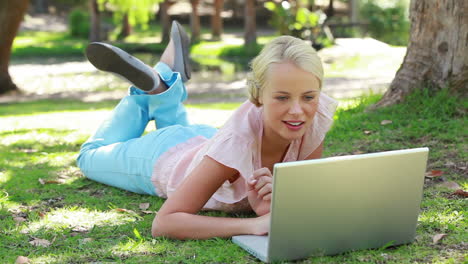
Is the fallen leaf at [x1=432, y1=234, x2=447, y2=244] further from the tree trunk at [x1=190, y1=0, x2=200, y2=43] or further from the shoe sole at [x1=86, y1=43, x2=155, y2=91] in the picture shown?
the tree trunk at [x1=190, y1=0, x2=200, y2=43]

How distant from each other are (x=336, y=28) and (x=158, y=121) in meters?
17.4

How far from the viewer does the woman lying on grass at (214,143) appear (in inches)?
99.0

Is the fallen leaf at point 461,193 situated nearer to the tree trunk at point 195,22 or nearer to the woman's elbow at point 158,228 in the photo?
the woman's elbow at point 158,228

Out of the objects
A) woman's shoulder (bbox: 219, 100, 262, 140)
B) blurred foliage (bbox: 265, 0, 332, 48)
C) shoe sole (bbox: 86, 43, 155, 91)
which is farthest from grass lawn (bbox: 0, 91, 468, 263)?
blurred foliage (bbox: 265, 0, 332, 48)

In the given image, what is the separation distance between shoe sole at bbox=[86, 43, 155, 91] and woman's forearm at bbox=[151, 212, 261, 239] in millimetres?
1454

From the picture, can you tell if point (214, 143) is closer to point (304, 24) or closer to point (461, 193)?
point (461, 193)

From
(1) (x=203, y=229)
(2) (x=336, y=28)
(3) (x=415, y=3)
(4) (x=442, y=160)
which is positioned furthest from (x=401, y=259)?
(2) (x=336, y=28)

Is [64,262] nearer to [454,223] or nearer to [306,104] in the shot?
[306,104]

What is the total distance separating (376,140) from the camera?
4.46 meters

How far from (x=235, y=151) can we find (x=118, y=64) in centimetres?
172

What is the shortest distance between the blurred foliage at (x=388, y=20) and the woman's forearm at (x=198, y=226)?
18.5 m

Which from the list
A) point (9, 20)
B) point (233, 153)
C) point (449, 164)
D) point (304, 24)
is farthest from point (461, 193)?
point (304, 24)

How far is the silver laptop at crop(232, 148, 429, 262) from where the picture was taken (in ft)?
6.87

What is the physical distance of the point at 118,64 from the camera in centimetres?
407
